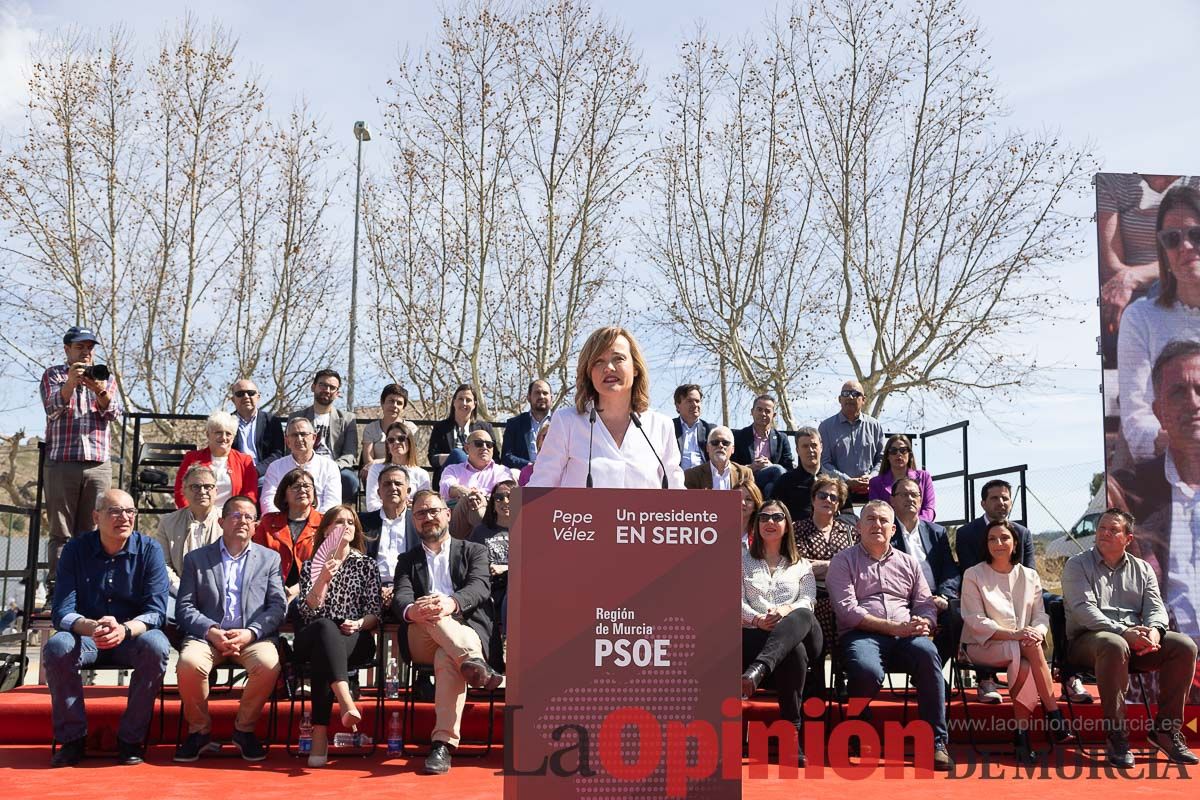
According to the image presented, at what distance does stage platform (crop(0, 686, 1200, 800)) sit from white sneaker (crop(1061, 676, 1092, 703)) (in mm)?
68

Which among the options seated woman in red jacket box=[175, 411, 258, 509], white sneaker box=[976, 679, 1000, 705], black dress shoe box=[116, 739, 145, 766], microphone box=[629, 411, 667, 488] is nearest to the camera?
microphone box=[629, 411, 667, 488]

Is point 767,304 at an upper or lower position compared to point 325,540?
upper

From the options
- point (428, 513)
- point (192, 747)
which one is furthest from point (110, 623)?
point (428, 513)

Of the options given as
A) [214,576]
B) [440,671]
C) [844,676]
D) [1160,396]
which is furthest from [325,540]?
[1160,396]

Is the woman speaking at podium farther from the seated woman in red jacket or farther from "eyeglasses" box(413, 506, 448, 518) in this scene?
the seated woman in red jacket

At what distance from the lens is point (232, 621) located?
5992 mm

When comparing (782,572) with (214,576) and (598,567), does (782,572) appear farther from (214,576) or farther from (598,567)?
(598,567)

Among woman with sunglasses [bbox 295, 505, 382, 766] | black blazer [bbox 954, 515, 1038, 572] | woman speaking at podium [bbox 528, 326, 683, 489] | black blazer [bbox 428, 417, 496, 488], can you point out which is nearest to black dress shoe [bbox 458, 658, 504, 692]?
woman with sunglasses [bbox 295, 505, 382, 766]

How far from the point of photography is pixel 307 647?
5.78 metres

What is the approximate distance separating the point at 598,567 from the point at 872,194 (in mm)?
12588

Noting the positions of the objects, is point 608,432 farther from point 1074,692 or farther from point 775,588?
point 1074,692

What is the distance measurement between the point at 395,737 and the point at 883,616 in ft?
9.14

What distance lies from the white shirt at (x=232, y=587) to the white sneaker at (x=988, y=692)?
4.29m

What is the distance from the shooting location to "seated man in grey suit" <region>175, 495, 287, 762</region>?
221 inches
